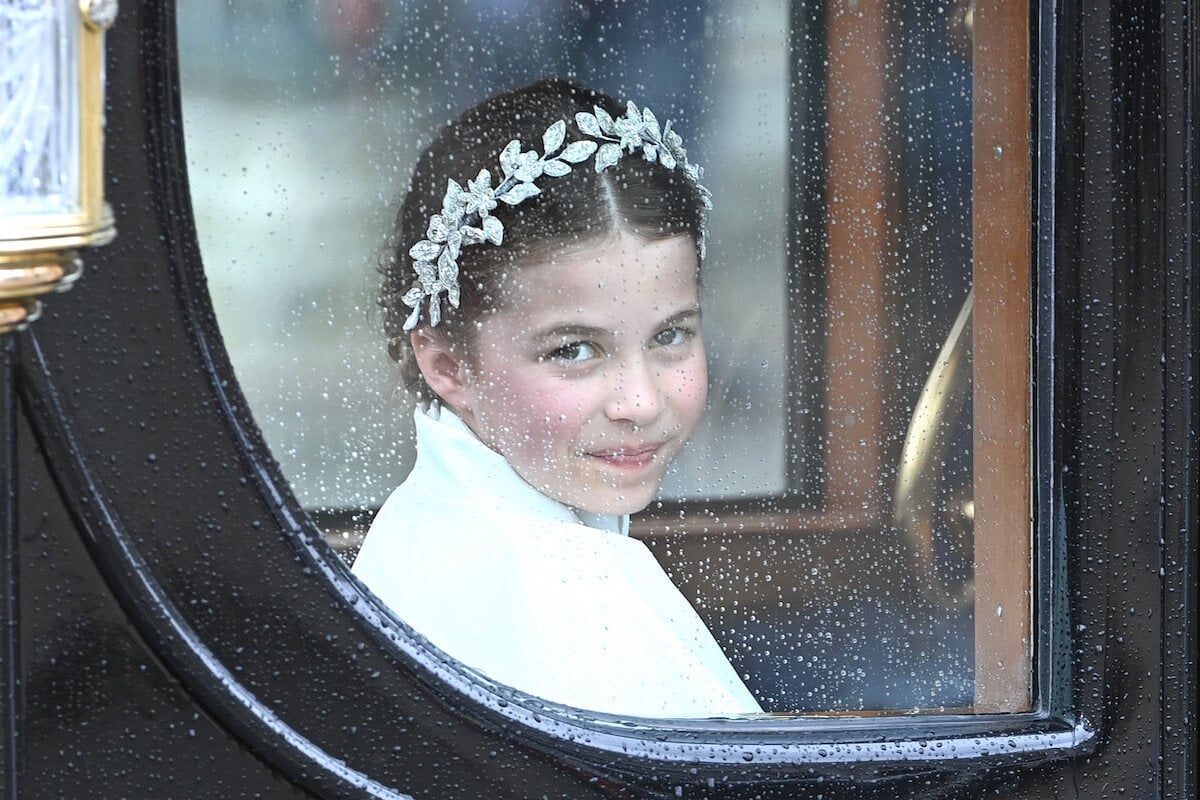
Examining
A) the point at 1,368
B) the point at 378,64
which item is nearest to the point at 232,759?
the point at 1,368

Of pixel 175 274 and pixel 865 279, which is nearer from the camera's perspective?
pixel 175 274

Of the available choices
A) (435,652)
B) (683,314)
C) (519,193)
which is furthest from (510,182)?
(435,652)

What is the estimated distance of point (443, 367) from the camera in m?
0.60

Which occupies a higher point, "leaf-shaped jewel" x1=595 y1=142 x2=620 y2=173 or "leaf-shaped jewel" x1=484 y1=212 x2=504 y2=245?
"leaf-shaped jewel" x1=595 y1=142 x2=620 y2=173

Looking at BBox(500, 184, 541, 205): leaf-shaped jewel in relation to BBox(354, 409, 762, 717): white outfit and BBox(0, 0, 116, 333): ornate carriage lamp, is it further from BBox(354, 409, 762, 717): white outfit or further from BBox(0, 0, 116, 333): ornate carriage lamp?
BBox(0, 0, 116, 333): ornate carriage lamp

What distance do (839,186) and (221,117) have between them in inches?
12.1

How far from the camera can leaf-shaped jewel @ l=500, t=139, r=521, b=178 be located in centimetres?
60

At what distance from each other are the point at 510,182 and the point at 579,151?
39mm

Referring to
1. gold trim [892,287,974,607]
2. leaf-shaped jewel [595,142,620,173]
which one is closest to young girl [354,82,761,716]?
leaf-shaped jewel [595,142,620,173]

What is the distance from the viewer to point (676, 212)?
2.05 ft

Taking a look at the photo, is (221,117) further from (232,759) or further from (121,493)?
(232,759)

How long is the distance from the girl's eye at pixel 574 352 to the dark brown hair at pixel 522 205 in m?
0.04

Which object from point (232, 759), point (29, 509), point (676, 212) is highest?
point (676, 212)

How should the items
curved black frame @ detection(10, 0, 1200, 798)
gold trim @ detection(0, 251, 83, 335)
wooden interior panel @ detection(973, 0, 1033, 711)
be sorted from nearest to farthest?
gold trim @ detection(0, 251, 83, 335)
curved black frame @ detection(10, 0, 1200, 798)
wooden interior panel @ detection(973, 0, 1033, 711)
